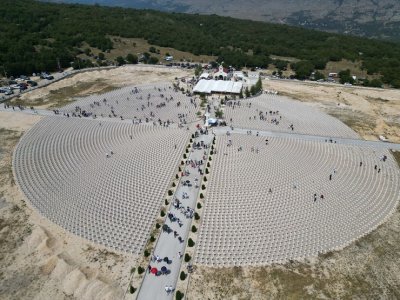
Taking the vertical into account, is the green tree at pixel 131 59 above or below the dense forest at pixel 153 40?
below

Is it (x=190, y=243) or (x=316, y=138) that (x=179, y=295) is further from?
(x=316, y=138)

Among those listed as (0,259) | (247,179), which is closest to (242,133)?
(247,179)

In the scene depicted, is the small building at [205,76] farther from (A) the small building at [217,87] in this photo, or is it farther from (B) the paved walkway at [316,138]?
(B) the paved walkway at [316,138]

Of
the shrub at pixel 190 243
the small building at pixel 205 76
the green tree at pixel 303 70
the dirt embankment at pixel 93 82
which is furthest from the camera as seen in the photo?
the green tree at pixel 303 70

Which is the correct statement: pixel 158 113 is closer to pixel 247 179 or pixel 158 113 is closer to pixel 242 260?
pixel 247 179

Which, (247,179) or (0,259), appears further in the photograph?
(247,179)

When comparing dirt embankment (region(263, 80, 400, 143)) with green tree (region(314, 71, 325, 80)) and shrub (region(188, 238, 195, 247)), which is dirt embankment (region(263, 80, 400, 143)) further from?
shrub (region(188, 238, 195, 247))

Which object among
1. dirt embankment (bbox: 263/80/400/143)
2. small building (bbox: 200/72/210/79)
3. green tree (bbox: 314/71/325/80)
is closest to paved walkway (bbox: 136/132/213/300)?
dirt embankment (bbox: 263/80/400/143)

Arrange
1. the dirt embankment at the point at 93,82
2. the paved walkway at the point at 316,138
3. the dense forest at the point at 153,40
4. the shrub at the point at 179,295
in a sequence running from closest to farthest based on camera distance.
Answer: the shrub at the point at 179,295
the paved walkway at the point at 316,138
the dirt embankment at the point at 93,82
the dense forest at the point at 153,40

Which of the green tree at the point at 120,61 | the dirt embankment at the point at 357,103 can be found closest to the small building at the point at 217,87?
Result: the dirt embankment at the point at 357,103
